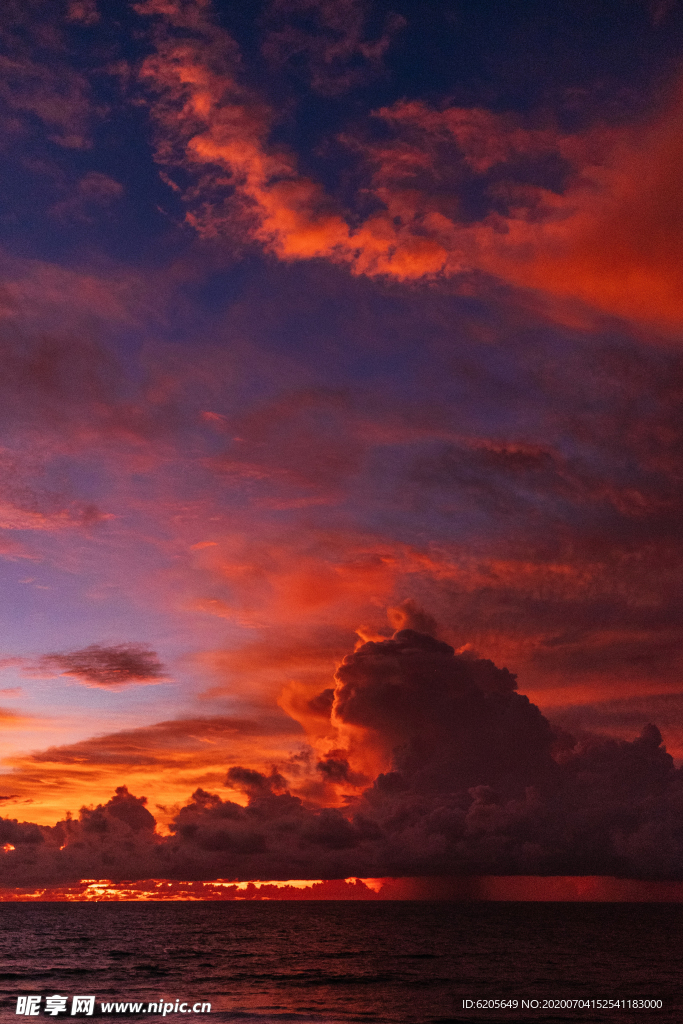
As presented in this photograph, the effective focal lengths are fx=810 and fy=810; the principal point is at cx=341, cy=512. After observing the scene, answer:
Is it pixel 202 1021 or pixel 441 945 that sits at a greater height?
pixel 202 1021

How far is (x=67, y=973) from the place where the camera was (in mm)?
99812

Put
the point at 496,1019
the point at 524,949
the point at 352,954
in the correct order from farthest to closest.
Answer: the point at 524,949 < the point at 352,954 < the point at 496,1019

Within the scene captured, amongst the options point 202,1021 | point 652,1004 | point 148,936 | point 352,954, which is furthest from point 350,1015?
point 148,936

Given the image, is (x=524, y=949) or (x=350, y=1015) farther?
(x=524, y=949)

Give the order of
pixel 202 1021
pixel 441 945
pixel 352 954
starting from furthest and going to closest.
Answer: pixel 441 945 → pixel 352 954 → pixel 202 1021

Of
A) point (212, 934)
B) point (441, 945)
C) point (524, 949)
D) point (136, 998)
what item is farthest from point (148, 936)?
point (136, 998)

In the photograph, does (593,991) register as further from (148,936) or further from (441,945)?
(148,936)

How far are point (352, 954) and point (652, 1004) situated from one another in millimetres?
64175

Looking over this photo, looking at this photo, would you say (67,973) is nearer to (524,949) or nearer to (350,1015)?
(350,1015)

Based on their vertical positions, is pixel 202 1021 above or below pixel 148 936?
above

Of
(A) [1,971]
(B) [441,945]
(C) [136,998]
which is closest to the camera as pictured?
(C) [136,998]

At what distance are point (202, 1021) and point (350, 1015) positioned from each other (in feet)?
54.4

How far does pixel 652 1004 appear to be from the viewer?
79.3 meters

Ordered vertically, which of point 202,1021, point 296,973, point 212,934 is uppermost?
point 202,1021
